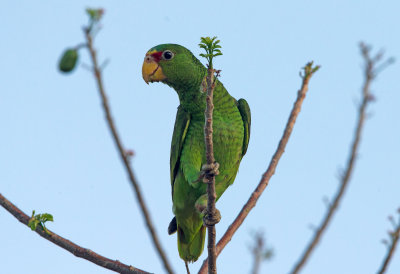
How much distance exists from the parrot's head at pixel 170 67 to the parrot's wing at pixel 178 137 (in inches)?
13.2

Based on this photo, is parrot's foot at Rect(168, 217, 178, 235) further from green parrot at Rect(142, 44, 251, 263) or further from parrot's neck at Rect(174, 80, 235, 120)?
parrot's neck at Rect(174, 80, 235, 120)

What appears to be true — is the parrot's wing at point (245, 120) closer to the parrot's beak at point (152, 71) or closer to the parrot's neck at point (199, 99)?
the parrot's neck at point (199, 99)

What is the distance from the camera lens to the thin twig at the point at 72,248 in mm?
3252

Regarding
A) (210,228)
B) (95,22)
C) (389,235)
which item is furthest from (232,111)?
(95,22)

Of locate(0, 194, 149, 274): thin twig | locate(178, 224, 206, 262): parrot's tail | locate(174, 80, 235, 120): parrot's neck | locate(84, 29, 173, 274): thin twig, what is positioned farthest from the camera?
locate(178, 224, 206, 262): parrot's tail

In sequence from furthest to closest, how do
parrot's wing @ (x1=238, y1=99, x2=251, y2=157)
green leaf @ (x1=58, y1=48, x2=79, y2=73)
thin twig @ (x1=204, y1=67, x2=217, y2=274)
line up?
parrot's wing @ (x1=238, y1=99, x2=251, y2=157) < thin twig @ (x1=204, y1=67, x2=217, y2=274) < green leaf @ (x1=58, y1=48, x2=79, y2=73)

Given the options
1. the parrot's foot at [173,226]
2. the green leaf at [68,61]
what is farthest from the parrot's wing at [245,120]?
the green leaf at [68,61]

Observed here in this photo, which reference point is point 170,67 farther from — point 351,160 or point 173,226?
point 351,160

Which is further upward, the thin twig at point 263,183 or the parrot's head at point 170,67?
the parrot's head at point 170,67

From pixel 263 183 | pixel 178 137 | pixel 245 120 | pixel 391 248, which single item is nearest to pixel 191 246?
pixel 178 137

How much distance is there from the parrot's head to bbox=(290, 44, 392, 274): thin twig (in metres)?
3.40

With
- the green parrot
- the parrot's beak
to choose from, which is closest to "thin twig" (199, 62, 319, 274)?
the green parrot

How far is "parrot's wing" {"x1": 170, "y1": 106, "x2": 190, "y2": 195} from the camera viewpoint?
4.92 meters

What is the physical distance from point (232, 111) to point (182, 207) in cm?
112
